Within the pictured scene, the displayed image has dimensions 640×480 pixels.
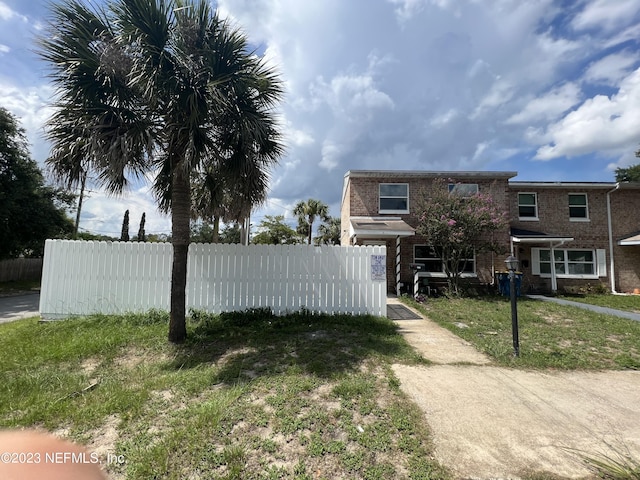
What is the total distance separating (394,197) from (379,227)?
2781 millimetres

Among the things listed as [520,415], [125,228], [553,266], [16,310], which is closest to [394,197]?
[553,266]

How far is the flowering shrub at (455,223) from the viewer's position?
1156cm

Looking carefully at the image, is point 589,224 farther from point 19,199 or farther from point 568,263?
point 19,199

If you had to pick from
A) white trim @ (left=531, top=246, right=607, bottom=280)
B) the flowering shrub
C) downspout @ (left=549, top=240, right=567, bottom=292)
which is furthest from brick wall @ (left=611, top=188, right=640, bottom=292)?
the flowering shrub

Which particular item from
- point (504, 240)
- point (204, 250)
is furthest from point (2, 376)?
point (504, 240)

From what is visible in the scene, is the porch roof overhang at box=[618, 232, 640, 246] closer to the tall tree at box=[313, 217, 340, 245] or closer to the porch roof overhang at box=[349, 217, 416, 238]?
the porch roof overhang at box=[349, 217, 416, 238]

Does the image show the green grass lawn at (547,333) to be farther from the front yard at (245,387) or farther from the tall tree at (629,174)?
the tall tree at (629,174)

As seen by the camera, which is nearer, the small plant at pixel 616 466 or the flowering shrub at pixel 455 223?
the small plant at pixel 616 466

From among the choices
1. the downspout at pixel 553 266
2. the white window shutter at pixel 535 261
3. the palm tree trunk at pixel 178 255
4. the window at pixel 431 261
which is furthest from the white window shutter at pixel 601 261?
the palm tree trunk at pixel 178 255

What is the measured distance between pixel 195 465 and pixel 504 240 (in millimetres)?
15049

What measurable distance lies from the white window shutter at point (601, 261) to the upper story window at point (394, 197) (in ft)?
32.5

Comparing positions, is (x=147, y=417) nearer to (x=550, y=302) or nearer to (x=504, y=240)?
(x=550, y=302)

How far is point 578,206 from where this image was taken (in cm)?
1489

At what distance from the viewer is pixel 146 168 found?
5910mm
